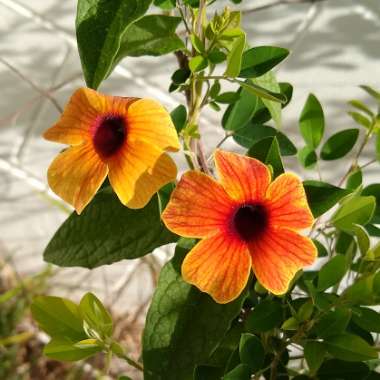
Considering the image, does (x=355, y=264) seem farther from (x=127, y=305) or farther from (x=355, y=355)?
(x=127, y=305)

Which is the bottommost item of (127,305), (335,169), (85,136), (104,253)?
(127,305)

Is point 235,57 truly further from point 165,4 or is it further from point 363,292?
point 363,292

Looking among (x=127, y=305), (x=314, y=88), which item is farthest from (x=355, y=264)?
(x=127, y=305)

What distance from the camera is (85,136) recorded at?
1.51ft

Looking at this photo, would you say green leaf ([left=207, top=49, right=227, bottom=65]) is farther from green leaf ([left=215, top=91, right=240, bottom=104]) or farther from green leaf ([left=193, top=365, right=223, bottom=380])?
green leaf ([left=193, top=365, right=223, bottom=380])

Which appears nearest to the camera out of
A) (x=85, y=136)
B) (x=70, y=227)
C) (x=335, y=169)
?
(x=85, y=136)

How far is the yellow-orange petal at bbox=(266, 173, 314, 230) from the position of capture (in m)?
0.41

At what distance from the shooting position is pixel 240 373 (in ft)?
1.62

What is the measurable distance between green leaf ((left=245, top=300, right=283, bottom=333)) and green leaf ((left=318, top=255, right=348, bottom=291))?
0.14 ft

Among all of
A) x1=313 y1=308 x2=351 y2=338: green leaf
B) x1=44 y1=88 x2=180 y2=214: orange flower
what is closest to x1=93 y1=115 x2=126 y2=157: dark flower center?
x1=44 y1=88 x2=180 y2=214: orange flower

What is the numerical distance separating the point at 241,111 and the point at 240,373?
229 millimetres

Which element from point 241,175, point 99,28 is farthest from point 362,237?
point 99,28

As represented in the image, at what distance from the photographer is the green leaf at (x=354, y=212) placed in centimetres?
47

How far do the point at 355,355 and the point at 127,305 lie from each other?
1240 mm
